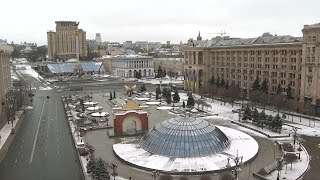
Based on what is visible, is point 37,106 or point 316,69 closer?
point 316,69

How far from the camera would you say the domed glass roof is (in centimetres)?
3859

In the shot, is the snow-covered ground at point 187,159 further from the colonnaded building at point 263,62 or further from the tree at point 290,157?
the colonnaded building at point 263,62

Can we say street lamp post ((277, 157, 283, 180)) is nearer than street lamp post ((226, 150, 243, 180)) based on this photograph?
No

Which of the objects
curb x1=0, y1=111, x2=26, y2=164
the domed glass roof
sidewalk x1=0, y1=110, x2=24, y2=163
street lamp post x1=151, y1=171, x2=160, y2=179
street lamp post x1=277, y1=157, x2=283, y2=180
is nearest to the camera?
street lamp post x1=277, y1=157, x2=283, y2=180

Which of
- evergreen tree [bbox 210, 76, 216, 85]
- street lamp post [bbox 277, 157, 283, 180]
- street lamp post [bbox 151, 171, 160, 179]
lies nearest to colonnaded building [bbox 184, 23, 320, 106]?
evergreen tree [bbox 210, 76, 216, 85]

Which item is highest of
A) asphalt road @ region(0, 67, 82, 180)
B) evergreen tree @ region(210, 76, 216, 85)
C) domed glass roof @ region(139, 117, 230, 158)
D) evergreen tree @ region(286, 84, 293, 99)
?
evergreen tree @ region(210, 76, 216, 85)

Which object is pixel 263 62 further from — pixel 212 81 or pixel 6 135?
pixel 6 135

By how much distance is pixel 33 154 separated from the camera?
42.4 meters

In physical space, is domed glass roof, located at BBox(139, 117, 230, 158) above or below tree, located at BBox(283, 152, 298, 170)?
above

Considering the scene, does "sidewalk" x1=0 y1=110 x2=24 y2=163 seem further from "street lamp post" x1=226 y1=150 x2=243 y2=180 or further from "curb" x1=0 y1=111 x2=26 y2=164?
"street lamp post" x1=226 y1=150 x2=243 y2=180

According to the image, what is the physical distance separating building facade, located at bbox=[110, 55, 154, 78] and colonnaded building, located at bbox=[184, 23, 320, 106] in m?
48.5

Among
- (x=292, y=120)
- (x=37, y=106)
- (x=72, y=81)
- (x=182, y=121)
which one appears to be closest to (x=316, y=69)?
(x=292, y=120)

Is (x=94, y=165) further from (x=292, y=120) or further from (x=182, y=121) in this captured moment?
(x=292, y=120)

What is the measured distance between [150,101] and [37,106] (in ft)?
82.0
